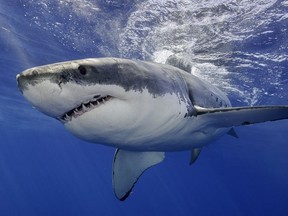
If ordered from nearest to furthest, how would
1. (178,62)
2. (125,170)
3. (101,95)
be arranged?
(101,95), (125,170), (178,62)

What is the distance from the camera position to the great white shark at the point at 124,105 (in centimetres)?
283

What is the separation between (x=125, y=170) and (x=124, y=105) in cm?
274

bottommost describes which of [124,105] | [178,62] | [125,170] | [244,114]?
[178,62]

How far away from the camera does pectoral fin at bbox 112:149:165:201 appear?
223 inches

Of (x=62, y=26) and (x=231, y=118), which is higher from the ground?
(x=231, y=118)

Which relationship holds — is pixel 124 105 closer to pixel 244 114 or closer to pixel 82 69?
pixel 82 69

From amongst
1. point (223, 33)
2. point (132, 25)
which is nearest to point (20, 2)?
point (132, 25)

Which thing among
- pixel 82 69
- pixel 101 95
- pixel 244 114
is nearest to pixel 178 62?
pixel 244 114

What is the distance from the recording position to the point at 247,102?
21.2 metres

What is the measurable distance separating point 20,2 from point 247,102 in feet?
52.5

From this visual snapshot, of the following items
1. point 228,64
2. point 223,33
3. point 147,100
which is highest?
point 147,100

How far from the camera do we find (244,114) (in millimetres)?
4234

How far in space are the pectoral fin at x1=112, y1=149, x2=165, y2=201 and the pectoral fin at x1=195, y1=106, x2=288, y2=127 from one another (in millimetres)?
1869

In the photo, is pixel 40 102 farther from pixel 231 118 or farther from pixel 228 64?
pixel 228 64
